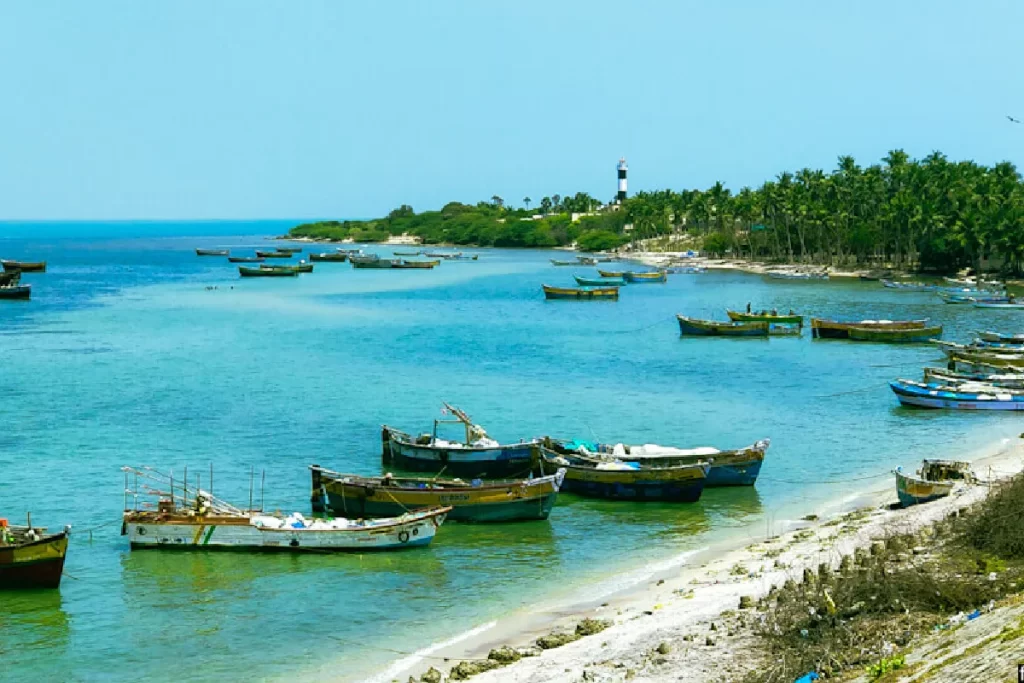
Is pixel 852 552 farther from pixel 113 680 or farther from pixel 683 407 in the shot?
pixel 683 407

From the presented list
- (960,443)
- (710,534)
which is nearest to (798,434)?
(960,443)

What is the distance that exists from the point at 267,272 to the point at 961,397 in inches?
4869

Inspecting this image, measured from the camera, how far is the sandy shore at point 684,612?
20828 mm

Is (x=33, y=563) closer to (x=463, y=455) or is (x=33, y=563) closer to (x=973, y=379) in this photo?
(x=463, y=455)

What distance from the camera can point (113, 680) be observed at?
23641mm

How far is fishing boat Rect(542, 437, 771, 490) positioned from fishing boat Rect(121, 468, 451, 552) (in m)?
7.45

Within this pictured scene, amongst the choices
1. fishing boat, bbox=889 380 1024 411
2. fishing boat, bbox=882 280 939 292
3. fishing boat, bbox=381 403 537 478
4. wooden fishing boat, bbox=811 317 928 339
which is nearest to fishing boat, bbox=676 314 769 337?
wooden fishing boat, bbox=811 317 928 339

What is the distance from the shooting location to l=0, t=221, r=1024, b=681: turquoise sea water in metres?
26.5

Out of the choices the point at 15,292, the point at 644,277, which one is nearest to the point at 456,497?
the point at 15,292

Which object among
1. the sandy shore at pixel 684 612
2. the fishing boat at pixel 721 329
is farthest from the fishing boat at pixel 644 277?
the sandy shore at pixel 684 612

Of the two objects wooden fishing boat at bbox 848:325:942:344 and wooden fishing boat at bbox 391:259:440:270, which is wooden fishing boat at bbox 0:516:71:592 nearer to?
wooden fishing boat at bbox 848:325:942:344

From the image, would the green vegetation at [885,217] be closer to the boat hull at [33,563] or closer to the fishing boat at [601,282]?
the fishing boat at [601,282]

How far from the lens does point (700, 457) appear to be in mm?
37375

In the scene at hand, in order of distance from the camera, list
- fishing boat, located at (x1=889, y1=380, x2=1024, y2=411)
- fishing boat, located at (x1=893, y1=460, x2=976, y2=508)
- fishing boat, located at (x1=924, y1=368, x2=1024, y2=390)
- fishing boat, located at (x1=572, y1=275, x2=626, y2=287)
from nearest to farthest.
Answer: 1. fishing boat, located at (x1=893, y1=460, x2=976, y2=508)
2. fishing boat, located at (x1=889, y1=380, x2=1024, y2=411)
3. fishing boat, located at (x1=924, y1=368, x2=1024, y2=390)
4. fishing boat, located at (x1=572, y1=275, x2=626, y2=287)
